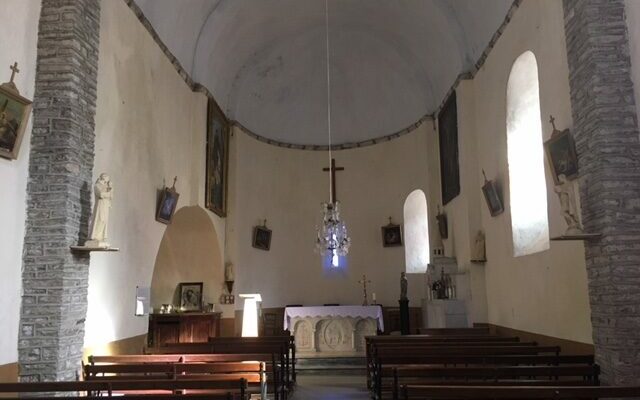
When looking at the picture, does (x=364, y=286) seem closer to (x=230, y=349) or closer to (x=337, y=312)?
(x=337, y=312)

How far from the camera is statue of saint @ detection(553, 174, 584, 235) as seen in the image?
6.36 m

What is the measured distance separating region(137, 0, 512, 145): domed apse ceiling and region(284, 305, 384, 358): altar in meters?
5.90

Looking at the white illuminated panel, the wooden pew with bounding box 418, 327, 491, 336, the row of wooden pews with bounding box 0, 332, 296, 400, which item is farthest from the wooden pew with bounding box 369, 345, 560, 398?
the white illuminated panel

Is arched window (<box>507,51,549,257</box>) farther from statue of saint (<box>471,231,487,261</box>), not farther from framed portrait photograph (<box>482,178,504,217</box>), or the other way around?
statue of saint (<box>471,231,487,261</box>)

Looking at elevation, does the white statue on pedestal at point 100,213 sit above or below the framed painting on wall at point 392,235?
below

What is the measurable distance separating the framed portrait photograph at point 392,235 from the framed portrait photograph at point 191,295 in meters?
5.63

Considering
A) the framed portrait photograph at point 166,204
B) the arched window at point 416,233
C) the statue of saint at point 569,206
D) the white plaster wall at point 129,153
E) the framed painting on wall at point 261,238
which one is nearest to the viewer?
the statue of saint at point 569,206

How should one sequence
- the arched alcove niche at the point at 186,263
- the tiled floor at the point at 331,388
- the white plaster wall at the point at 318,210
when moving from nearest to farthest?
the tiled floor at the point at 331,388
the arched alcove niche at the point at 186,263
the white plaster wall at the point at 318,210

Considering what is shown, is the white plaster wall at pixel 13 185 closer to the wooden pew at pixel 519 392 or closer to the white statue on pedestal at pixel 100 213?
the white statue on pedestal at pixel 100 213

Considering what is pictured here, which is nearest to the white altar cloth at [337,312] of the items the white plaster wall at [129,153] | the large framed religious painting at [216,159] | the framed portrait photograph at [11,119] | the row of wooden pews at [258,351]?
the large framed religious painting at [216,159]

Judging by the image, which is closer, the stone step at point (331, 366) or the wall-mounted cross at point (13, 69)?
the wall-mounted cross at point (13, 69)

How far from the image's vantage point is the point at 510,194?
989 centimetres

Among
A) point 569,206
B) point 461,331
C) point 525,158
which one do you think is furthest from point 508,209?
point 569,206

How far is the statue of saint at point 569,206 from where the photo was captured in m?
6.36
